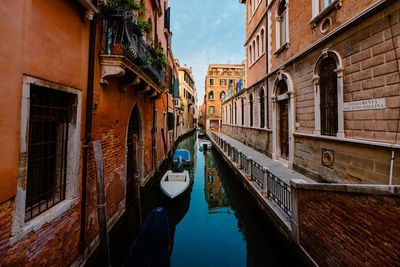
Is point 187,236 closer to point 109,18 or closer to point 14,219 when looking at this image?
point 14,219

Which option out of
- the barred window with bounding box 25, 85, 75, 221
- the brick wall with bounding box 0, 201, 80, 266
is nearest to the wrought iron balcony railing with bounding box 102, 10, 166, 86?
the barred window with bounding box 25, 85, 75, 221

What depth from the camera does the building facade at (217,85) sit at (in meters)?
33.7

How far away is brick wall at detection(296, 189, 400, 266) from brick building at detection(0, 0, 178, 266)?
12.7 ft

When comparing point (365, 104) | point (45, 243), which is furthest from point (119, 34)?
point (365, 104)

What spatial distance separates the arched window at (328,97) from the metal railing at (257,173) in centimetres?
212

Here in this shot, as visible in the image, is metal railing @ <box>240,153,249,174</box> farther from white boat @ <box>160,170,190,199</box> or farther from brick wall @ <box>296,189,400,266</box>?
brick wall @ <box>296,189,400,266</box>

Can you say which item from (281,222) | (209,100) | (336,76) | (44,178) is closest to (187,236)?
(281,222)

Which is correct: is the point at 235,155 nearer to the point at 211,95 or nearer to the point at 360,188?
the point at 360,188

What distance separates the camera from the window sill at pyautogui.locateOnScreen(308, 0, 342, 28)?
4.40 metres

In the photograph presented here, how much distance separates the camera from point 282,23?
7.64m

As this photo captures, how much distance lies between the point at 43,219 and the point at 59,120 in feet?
4.71

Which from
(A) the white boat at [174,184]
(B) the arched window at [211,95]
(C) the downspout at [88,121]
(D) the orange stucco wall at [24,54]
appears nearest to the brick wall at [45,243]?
(C) the downspout at [88,121]

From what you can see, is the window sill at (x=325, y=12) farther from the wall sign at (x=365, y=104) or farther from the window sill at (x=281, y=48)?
the wall sign at (x=365, y=104)

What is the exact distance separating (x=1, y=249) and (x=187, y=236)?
427 cm
